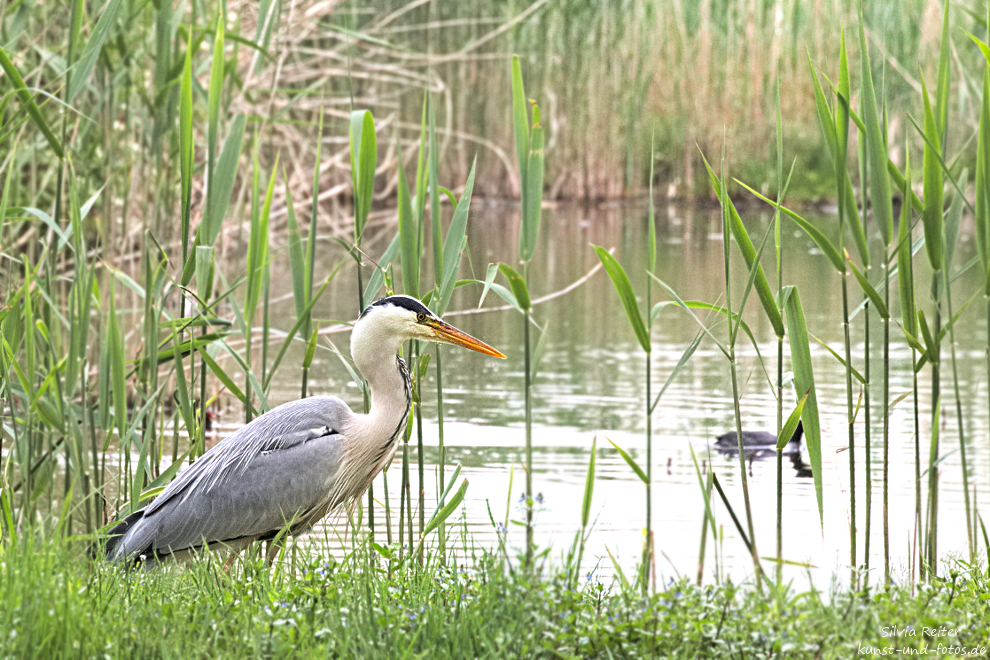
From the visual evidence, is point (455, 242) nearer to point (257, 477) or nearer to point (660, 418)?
point (257, 477)

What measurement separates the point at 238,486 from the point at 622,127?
12312 millimetres

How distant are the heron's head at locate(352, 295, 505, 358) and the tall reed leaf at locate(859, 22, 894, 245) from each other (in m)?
1.10

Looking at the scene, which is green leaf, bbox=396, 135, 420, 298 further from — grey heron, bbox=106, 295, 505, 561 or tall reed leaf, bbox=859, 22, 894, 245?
tall reed leaf, bbox=859, 22, 894, 245

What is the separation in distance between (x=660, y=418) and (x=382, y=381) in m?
3.27

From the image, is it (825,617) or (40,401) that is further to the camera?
(40,401)

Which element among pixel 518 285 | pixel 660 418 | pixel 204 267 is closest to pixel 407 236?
pixel 518 285

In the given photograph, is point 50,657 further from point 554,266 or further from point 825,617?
point 554,266

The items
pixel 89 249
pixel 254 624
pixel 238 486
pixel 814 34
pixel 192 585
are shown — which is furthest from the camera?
pixel 814 34

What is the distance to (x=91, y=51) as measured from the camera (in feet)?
10.2

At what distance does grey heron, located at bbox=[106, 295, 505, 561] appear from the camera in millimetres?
3311

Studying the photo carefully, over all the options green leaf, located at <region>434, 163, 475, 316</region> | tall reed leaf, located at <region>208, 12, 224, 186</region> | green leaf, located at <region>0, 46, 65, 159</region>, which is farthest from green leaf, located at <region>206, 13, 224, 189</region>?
green leaf, located at <region>434, 163, 475, 316</region>

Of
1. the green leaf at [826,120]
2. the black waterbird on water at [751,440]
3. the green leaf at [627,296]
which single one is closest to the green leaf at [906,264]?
the green leaf at [826,120]

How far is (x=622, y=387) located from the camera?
714 centimetres

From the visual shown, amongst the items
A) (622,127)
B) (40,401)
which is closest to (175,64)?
(40,401)
